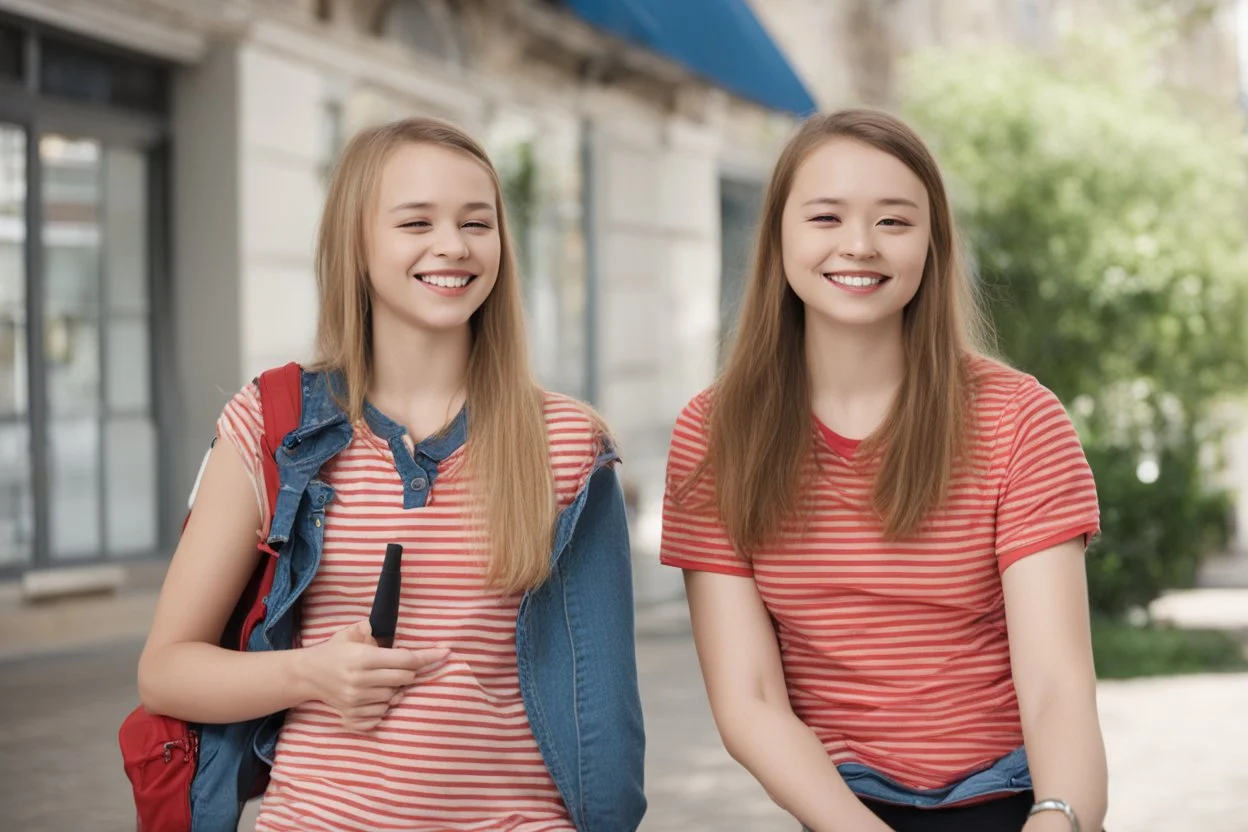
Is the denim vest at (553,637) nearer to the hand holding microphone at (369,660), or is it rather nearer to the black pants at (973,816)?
the hand holding microphone at (369,660)

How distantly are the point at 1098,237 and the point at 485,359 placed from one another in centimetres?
1284

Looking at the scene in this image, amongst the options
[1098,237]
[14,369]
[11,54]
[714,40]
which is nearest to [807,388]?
[11,54]

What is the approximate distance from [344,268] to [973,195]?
12978mm

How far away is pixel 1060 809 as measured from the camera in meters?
2.29

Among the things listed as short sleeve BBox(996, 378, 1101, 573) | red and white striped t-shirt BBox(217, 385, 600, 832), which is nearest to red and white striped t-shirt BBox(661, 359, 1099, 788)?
short sleeve BBox(996, 378, 1101, 573)

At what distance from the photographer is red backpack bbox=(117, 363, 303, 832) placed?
7.71 ft

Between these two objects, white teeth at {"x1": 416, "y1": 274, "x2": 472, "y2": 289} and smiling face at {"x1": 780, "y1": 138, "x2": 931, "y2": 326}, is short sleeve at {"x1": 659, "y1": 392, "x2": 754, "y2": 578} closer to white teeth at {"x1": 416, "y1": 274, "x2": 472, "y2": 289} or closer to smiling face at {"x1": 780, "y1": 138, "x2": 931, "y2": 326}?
smiling face at {"x1": 780, "y1": 138, "x2": 931, "y2": 326}

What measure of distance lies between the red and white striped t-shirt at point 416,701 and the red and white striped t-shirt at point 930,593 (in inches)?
16.2

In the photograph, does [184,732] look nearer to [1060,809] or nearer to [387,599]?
[387,599]

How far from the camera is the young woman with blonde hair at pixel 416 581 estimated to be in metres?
2.35

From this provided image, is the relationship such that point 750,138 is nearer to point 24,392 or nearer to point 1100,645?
point 1100,645

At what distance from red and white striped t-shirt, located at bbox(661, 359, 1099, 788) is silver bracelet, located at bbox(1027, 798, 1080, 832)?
0.18 metres

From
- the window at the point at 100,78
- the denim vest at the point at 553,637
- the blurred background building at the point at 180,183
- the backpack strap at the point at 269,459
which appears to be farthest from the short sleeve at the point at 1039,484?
the window at the point at 100,78

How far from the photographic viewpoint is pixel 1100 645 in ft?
28.2
